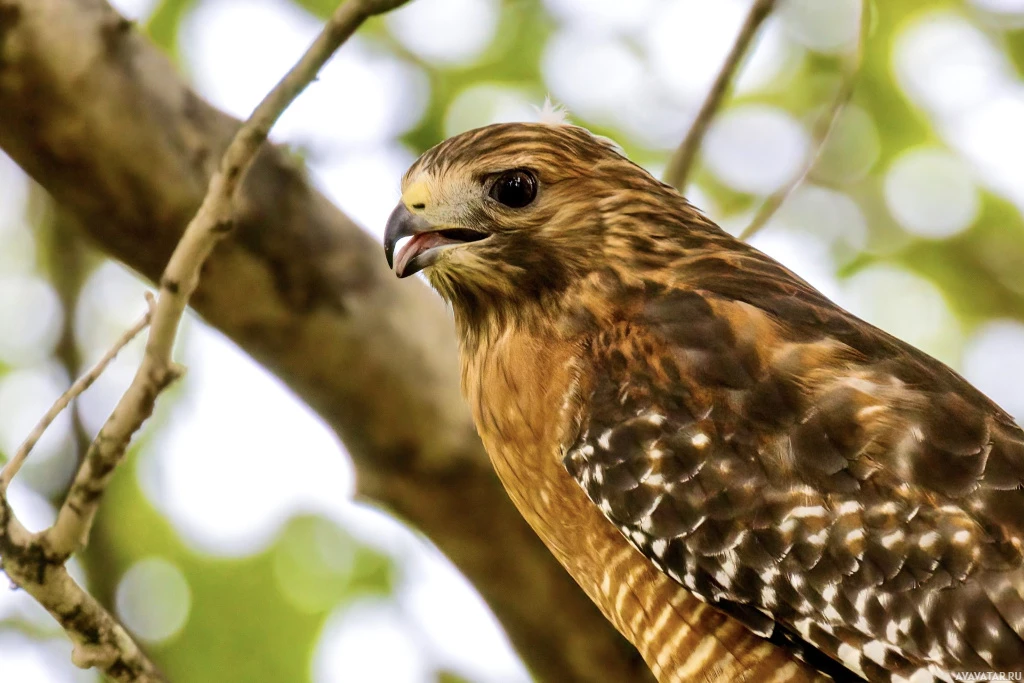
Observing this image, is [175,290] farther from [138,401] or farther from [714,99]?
[714,99]

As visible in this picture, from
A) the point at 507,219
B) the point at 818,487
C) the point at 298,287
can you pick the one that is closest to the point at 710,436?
the point at 818,487

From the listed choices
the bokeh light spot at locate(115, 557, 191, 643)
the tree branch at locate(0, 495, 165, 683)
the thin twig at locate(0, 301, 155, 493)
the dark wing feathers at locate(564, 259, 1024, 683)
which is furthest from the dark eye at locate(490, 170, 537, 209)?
the bokeh light spot at locate(115, 557, 191, 643)

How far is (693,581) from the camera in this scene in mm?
2959

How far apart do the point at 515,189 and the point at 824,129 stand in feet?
4.49

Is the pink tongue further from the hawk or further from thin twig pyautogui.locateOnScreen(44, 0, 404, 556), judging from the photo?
thin twig pyautogui.locateOnScreen(44, 0, 404, 556)

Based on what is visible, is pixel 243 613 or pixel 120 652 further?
pixel 243 613

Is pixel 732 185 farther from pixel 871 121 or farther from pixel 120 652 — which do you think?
pixel 120 652

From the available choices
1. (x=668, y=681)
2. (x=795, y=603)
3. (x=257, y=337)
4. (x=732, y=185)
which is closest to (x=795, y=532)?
(x=795, y=603)

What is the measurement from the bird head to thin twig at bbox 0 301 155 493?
0.75 m

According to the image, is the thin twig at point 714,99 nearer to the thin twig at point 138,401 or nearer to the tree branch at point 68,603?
the thin twig at point 138,401

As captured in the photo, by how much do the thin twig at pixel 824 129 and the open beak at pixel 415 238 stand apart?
114 centimetres

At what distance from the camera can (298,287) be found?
4070mm

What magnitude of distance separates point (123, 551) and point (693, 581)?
300cm

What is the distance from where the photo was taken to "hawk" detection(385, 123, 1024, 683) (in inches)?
114
